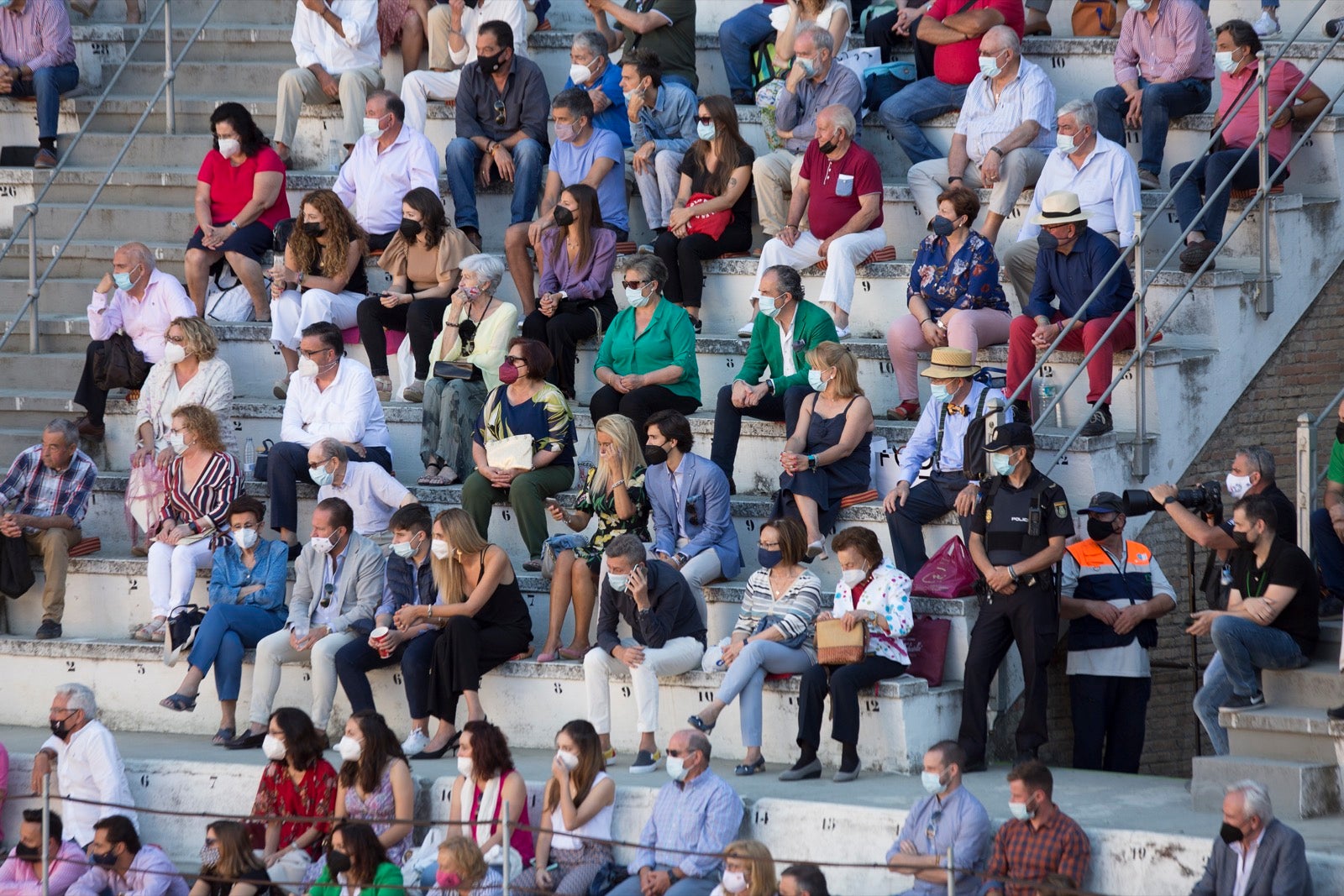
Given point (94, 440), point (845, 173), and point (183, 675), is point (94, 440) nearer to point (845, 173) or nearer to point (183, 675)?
point (183, 675)

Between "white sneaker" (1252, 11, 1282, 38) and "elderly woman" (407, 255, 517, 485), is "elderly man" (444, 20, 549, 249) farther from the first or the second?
"white sneaker" (1252, 11, 1282, 38)

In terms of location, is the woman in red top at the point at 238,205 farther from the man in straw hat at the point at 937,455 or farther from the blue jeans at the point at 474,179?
the man in straw hat at the point at 937,455

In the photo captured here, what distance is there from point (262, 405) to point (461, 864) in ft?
14.7

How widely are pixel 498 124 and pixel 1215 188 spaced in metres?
4.44

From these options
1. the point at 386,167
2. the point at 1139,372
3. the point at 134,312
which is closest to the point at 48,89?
the point at 134,312

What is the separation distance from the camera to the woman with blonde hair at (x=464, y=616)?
10.1 m

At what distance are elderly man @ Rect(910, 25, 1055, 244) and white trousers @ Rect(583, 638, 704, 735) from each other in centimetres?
341

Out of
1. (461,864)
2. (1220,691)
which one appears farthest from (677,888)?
(1220,691)

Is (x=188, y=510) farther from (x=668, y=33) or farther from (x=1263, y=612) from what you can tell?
(x=1263, y=612)

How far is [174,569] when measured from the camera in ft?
36.1

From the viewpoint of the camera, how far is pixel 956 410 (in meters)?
10.3

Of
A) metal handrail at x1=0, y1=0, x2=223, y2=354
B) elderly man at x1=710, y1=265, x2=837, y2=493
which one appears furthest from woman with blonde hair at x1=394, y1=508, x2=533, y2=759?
metal handrail at x1=0, y1=0, x2=223, y2=354

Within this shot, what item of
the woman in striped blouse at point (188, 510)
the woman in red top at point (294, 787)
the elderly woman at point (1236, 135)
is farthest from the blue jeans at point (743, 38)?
the woman in red top at point (294, 787)

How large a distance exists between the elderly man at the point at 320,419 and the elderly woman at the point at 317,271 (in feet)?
2.53
